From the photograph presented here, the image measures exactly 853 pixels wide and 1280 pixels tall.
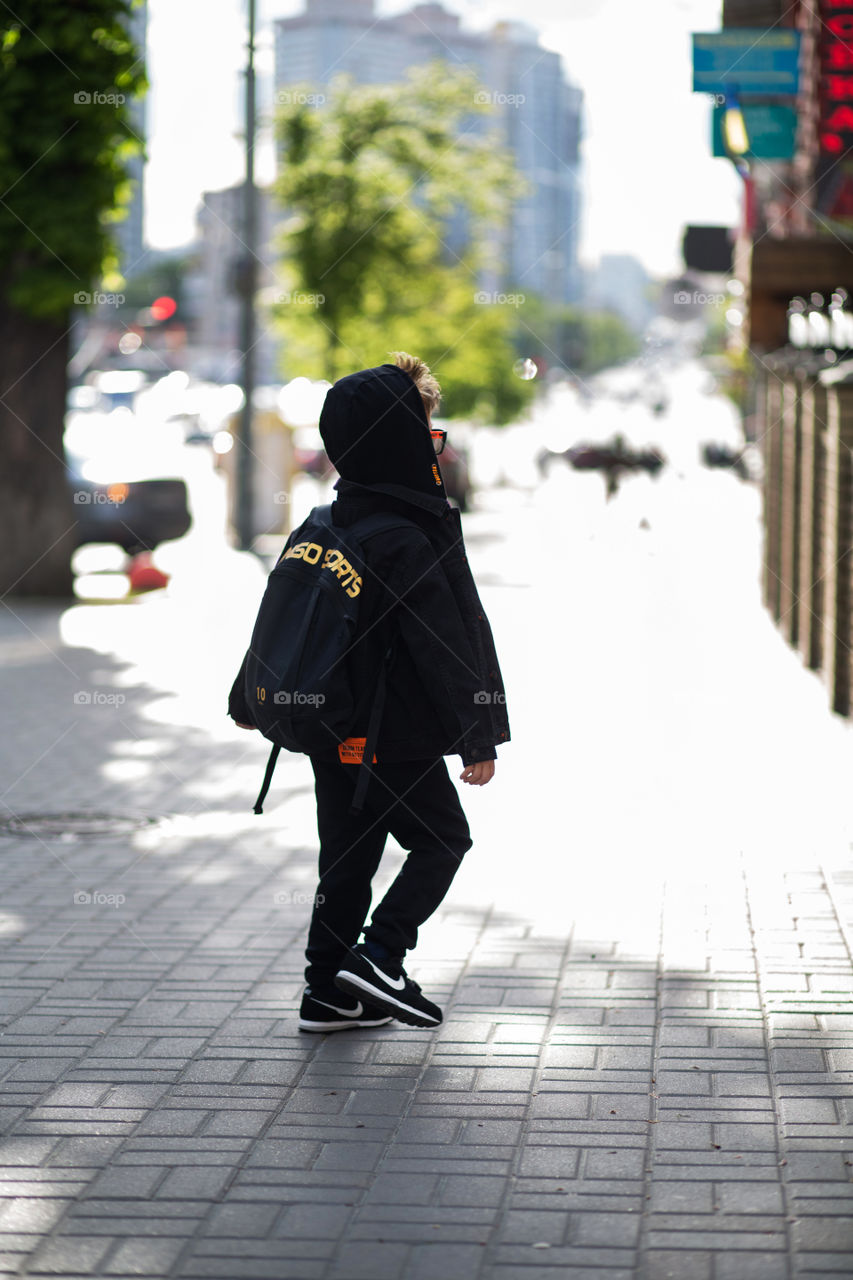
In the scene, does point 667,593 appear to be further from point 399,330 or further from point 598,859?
point 399,330

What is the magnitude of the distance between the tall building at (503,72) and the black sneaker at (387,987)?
514 inches

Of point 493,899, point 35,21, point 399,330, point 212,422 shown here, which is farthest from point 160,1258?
point 212,422

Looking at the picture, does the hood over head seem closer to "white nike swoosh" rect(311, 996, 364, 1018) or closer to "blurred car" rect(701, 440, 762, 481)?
"white nike swoosh" rect(311, 996, 364, 1018)


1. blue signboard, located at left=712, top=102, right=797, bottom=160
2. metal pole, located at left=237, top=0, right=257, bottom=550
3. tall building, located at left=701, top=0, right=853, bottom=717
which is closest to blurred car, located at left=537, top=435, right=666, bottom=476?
metal pole, located at left=237, top=0, right=257, bottom=550

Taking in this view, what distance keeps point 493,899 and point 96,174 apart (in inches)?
472

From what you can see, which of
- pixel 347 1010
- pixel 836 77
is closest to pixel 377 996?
pixel 347 1010

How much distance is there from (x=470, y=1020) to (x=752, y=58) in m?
10.8

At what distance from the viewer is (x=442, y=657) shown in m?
4.55

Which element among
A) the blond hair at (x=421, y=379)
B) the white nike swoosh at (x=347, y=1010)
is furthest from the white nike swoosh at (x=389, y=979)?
the blond hair at (x=421, y=379)

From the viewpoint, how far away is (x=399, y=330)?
31.7m

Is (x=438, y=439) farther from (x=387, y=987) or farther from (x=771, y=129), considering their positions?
(x=771, y=129)

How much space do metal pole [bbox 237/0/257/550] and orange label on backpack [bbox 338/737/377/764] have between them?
62.9 ft

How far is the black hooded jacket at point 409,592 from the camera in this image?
4547 mm

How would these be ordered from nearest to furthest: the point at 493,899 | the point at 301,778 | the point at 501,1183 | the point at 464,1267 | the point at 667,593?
the point at 464,1267
the point at 501,1183
the point at 493,899
the point at 301,778
the point at 667,593
